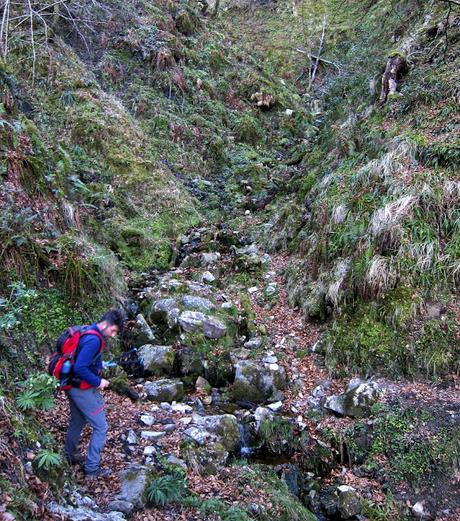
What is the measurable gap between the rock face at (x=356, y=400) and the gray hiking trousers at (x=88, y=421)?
307cm

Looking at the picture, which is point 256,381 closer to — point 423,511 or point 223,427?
point 223,427

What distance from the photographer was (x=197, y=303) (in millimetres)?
7277

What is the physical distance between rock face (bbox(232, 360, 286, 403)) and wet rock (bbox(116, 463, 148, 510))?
2025 millimetres

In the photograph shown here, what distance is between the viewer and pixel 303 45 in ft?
67.2

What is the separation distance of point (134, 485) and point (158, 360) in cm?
234

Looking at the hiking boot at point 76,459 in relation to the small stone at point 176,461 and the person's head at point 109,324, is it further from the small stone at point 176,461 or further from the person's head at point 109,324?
the person's head at point 109,324

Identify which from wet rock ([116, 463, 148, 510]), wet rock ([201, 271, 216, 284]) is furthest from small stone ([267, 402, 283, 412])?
wet rock ([201, 271, 216, 284])

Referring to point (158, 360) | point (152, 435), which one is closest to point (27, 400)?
Result: point (152, 435)

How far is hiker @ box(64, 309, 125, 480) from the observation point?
376cm

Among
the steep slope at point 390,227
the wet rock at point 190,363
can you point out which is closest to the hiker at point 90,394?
the wet rock at point 190,363

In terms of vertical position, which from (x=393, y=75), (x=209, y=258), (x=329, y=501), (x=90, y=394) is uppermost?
(x=393, y=75)

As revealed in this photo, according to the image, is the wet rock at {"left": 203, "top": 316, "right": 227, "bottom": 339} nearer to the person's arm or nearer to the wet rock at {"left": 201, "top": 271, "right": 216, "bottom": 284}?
the wet rock at {"left": 201, "top": 271, "right": 216, "bottom": 284}

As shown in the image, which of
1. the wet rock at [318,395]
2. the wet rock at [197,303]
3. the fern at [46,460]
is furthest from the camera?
the wet rock at [197,303]

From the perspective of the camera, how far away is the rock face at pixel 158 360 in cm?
608
